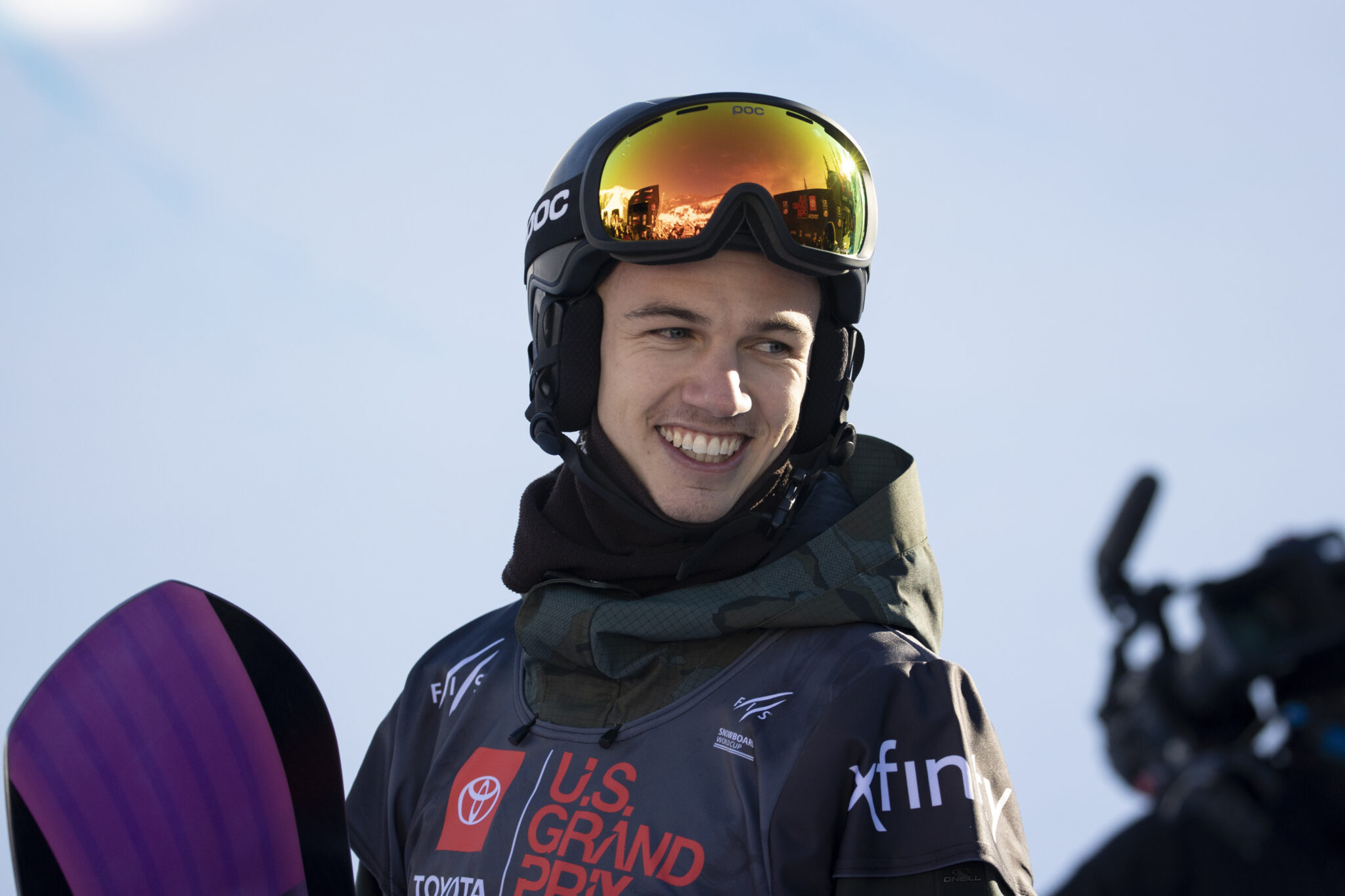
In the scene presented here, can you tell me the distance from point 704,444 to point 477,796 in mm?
862

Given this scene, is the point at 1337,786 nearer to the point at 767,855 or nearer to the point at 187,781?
the point at 767,855

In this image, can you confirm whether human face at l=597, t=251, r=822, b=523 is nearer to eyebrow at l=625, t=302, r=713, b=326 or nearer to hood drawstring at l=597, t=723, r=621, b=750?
eyebrow at l=625, t=302, r=713, b=326

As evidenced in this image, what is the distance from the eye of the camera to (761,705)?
227cm

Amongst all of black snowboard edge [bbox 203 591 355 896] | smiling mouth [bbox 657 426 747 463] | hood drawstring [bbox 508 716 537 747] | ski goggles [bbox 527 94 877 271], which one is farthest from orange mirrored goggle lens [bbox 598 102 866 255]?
black snowboard edge [bbox 203 591 355 896]

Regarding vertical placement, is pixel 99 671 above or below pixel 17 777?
above

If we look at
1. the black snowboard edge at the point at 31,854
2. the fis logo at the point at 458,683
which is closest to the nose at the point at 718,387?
the fis logo at the point at 458,683

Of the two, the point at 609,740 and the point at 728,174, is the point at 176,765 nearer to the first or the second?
the point at 609,740

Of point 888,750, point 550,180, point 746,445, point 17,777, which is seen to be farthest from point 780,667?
point 17,777

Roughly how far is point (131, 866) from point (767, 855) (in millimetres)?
1415

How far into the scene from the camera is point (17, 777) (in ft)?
8.29

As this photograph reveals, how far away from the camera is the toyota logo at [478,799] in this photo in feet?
8.17

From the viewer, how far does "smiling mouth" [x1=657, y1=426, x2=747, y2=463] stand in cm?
253

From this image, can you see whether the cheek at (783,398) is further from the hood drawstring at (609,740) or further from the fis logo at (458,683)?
the fis logo at (458,683)

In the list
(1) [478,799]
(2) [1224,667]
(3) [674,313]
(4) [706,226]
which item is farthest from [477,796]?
(2) [1224,667]
